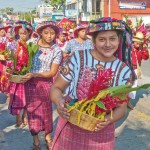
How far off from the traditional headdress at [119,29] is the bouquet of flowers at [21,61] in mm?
1691

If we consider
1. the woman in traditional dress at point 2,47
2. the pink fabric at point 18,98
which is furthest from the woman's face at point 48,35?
the woman in traditional dress at point 2,47

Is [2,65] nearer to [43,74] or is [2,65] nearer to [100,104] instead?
[43,74]

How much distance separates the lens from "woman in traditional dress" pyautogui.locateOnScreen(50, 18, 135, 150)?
8.62 ft

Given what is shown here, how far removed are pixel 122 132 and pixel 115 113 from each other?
9.21 ft

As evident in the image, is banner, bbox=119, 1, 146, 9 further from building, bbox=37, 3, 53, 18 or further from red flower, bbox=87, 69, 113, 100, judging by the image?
red flower, bbox=87, 69, 113, 100

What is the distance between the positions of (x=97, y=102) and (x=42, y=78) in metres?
2.11

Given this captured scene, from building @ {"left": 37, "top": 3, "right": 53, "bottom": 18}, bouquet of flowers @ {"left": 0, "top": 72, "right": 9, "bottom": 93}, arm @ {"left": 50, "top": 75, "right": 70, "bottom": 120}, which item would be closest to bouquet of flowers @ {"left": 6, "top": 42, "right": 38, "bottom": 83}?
arm @ {"left": 50, "top": 75, "right": 70, "bottom": 120}

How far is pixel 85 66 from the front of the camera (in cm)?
268

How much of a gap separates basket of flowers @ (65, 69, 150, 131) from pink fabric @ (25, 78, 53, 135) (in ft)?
6.51

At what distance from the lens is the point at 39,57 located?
443 cm

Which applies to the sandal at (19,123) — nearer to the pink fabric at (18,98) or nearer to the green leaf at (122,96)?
the pink fabric at (18,98)

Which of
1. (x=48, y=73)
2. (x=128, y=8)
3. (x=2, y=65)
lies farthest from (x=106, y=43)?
(x=128, y=8)

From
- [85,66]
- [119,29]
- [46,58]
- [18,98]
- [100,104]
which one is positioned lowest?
[18,98]

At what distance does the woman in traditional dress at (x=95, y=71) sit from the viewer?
8.62 feet
